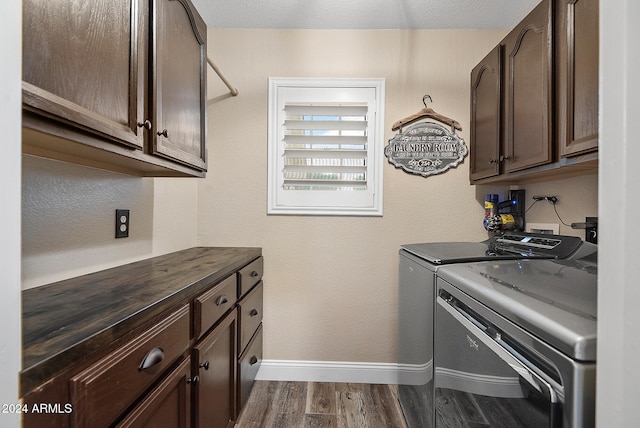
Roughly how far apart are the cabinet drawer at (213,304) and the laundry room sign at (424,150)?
135 centimetres

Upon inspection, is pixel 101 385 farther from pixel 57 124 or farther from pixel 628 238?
pixel 628 238

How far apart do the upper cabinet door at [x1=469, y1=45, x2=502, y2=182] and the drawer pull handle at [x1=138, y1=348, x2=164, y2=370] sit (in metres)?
1.76

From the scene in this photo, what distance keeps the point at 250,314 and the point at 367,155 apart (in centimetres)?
128

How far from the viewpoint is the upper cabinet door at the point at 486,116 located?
5.51 ft

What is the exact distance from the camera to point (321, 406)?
5.94ft

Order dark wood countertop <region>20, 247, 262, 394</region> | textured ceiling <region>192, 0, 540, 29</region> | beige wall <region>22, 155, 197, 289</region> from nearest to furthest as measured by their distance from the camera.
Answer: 1. dark wood countertop <region>20, 247, 262, 394</region>
2. beige wall <region>22, 155, 197, 289</region>
3. textured ceiling <region>192, 0, 540, 29</region>

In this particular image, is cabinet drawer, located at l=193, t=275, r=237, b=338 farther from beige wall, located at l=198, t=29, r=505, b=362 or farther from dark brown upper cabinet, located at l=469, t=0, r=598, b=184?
dark brown upper cabinet, located at l=469, t=0, r=598, b=184

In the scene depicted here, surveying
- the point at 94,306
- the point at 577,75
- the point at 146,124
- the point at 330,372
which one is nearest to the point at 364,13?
the point at 577,75

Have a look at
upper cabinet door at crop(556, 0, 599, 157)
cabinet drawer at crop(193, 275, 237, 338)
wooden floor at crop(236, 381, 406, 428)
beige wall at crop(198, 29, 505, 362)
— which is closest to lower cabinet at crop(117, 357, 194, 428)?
cabinet drawer at crop(193, 275, 237, 338)

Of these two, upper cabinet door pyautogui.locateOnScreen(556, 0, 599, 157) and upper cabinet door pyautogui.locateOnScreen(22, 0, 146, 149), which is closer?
upper cabinet door pyautogui.locateOnScreen(22, 0, 146, 149)

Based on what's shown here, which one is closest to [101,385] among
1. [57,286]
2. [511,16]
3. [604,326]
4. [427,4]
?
[57,286]

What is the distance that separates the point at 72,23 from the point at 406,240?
6.37 ft

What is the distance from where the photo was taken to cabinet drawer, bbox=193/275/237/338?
1052mm

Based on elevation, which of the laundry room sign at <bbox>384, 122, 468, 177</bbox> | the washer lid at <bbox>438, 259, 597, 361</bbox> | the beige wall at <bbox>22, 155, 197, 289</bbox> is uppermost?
the laundry room sign at <bbox>384, 122, 468, 177</bbox>
